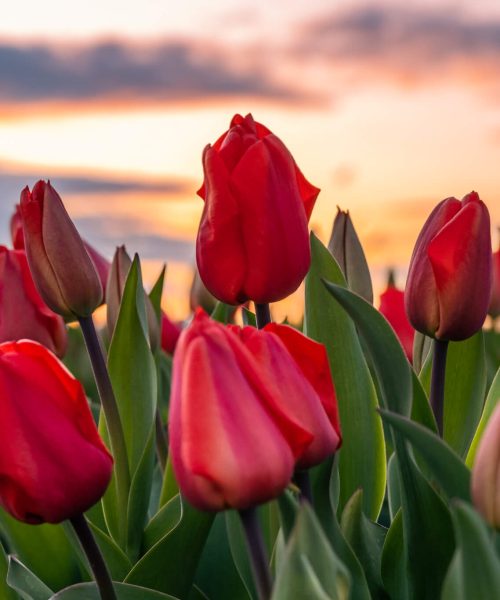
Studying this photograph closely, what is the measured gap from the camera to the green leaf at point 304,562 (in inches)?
22.4

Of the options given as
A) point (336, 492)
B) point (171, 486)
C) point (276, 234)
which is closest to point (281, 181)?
point (276, 234)

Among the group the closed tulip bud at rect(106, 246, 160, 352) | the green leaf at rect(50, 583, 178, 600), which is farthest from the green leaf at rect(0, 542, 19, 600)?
the closed tulip bud at rect(106, 246, 160, 352)

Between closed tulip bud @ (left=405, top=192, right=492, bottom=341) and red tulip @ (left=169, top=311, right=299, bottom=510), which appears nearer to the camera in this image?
red tulip @ (left=169, top=311, right=299, bottom=510)

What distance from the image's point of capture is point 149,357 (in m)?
1.18

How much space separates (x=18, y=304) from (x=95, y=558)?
1.76 ft

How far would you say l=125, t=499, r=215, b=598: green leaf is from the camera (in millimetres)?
901

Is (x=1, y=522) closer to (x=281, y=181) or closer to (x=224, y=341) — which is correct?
(x=281, y=181)

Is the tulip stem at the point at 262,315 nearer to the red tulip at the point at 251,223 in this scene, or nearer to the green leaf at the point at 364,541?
the red tulip at the point at 251,223

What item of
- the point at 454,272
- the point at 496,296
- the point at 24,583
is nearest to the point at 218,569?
the point at 24,583

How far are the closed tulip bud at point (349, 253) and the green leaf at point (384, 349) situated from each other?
0.46m

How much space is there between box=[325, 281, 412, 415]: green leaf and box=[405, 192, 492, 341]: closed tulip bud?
14 cm

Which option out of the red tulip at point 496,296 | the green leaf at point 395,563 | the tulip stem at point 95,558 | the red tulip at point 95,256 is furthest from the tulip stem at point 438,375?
the red tulip at point 496,296

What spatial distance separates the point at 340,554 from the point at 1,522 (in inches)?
22.5

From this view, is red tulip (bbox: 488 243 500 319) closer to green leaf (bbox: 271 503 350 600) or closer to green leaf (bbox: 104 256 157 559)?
green leaf (bbox: 104 256 157 559)
